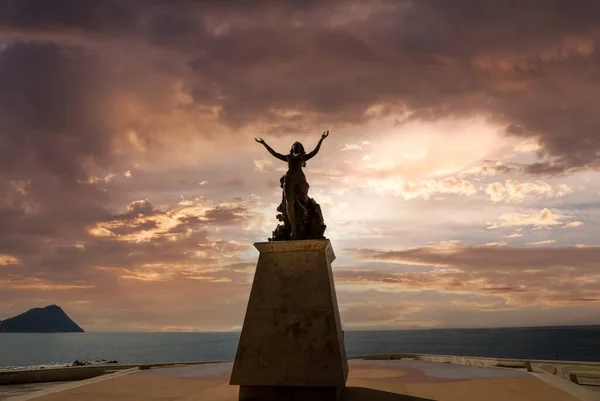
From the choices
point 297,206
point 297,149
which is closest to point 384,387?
point 297,206

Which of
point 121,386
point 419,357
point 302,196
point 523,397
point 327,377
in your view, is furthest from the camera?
point 419,357

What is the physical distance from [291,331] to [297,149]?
14.0 ft

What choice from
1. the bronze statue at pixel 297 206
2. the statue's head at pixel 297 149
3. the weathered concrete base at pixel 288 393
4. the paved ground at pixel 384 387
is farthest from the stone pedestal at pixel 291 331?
the statue's head at pixel 297 149

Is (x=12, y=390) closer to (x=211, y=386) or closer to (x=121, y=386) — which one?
(x=121, y=386)

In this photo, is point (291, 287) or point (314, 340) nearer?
point (314, 340)

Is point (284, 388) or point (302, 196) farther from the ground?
point (302, 196)

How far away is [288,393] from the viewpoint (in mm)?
8398

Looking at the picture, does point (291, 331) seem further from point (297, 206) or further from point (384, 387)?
point (384, 387)

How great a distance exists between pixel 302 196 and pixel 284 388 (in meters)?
4.17

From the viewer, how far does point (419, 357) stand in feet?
60.7

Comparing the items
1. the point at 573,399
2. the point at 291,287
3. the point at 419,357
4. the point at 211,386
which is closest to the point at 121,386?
the point at 211,386

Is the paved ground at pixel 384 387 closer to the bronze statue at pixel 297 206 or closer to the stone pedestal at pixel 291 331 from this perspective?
the stone pedestal at pixel 291 331

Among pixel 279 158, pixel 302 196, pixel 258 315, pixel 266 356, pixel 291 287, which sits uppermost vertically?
pixel 279 158

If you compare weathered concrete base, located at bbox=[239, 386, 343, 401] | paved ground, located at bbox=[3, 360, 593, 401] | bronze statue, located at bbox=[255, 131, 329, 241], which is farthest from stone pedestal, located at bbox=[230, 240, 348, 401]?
paved ground, located at bbox=[3, 360, 593, 401]
